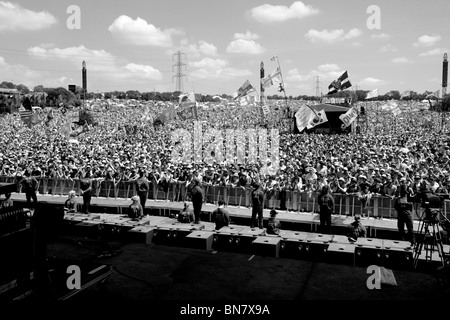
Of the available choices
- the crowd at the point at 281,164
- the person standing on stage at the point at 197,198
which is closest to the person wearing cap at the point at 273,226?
the person standing on stage at the point at 197,198

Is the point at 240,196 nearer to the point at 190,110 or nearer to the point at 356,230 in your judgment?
the point at 356,230

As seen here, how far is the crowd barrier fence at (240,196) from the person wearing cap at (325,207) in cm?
Answer: 216

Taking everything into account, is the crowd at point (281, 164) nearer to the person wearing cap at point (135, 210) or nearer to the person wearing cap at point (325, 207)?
the person wearing cap at point (325, 207)

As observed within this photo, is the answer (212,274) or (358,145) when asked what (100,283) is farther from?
(358,145)

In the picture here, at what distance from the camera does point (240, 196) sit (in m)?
18.2

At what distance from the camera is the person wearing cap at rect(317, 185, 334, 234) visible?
13.7 m

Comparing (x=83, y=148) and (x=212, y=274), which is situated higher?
(x=83, y=148)

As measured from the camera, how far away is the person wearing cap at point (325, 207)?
540 inches

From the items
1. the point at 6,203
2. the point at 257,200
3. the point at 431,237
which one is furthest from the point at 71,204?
the point at 431,237

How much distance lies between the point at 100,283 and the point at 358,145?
24.6 metres

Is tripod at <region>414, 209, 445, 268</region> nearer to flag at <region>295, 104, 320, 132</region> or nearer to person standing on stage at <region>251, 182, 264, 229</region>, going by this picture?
person standing on stage at <region>251, 182, 264, 229</region>

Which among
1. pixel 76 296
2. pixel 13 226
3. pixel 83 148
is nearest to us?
pixel 76 296

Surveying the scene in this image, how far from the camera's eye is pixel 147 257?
480 inches
